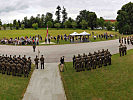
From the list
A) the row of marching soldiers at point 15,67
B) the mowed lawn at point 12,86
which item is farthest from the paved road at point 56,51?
the mowed lawn at point 12,86

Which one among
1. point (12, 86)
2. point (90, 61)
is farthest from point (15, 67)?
point (90, 61)

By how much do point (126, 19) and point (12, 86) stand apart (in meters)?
58.4

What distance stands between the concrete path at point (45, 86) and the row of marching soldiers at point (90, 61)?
220cm

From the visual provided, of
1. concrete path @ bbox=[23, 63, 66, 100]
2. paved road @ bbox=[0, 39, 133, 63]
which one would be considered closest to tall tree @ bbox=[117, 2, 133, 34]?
paved road @ bbox=[0, 39, 133, 63]

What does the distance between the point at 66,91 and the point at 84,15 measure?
105 metres

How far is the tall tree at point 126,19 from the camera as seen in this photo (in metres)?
62.9

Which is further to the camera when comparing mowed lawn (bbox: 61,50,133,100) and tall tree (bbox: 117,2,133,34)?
tall tree (bbox: 117,2,133,34)

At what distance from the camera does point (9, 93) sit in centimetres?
1168

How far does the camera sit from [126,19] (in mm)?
63469

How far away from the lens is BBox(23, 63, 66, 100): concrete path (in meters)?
11.1

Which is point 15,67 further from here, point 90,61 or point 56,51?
point 56,51

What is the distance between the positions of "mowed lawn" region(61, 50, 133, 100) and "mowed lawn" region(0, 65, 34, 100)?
10.3 feet

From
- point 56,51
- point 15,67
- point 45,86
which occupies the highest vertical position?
point 56,51

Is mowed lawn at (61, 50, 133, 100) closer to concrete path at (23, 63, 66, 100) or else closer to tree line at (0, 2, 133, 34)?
concrete path at (23, 63, 66, 100)
